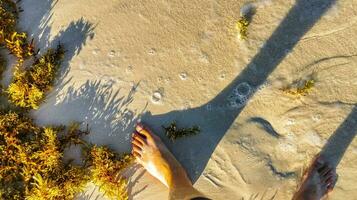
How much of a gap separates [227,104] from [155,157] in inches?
46.5

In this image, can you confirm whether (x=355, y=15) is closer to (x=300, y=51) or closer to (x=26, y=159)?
(x=300, y=51)

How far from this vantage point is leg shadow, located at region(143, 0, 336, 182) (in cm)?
630

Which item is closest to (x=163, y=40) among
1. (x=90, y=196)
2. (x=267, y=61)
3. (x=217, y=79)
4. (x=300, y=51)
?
(x=217, y=79)

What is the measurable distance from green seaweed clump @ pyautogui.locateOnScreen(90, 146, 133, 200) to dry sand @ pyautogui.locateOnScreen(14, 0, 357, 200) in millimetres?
162

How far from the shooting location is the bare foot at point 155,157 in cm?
633

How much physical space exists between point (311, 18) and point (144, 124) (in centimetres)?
259

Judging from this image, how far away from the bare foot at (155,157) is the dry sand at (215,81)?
0.11 m

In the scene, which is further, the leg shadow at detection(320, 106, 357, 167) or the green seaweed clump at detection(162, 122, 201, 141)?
the green seaweed clump at detection(162, 122, 201, 141)

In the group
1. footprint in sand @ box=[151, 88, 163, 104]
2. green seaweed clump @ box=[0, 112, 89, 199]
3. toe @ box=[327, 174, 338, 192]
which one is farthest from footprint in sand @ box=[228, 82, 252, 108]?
green seaweed clump @ box=[0, 112, 89, 199]

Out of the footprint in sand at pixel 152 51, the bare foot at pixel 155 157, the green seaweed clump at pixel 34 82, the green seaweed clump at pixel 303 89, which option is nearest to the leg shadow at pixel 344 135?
the green seaweed clump at pixel 303 89

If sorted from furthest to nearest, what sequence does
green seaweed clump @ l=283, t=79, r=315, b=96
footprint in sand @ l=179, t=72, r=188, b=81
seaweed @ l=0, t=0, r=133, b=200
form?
footprint in sand @ l=179, t=72, r=188, b=81 < seaweed @ l=0, t=0, r=133, b=200 < green seaweed clump @ l=283, t=79, r=315, b=96

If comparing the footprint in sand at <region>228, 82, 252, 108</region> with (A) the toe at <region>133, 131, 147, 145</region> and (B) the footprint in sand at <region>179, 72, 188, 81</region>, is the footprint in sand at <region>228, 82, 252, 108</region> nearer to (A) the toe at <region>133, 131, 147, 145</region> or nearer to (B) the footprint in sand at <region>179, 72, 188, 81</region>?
(B) the footprint in sand at <region>179, 72, 188, 81</region>

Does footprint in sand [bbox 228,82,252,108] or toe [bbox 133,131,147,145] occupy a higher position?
footprint in sand [bbox 228,82,252,108]

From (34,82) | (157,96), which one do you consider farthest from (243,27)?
(34,82)
